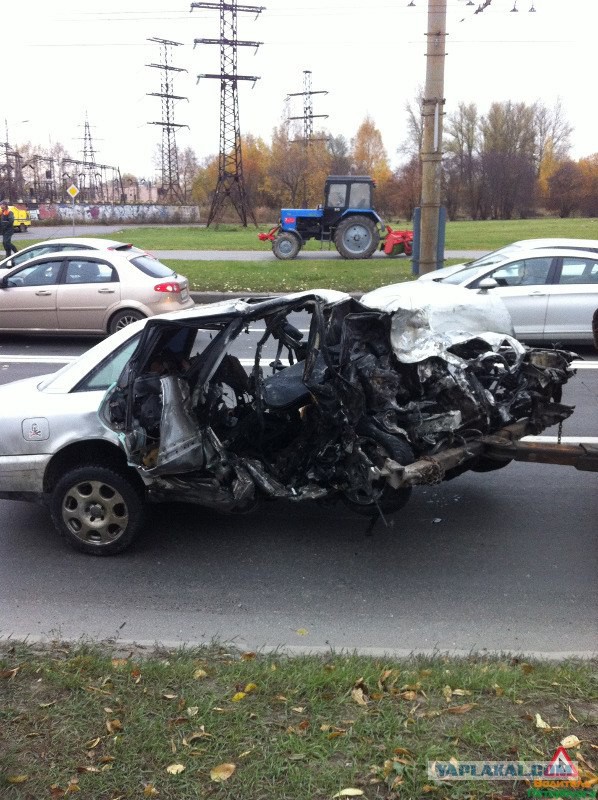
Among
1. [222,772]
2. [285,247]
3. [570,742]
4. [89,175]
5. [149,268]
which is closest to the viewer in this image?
[222,772]

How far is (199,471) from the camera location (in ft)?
16.7

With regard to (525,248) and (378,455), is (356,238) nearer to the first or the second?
(525,248)

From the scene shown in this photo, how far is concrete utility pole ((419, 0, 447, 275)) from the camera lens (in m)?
14.0

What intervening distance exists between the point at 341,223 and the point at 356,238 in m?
0.77

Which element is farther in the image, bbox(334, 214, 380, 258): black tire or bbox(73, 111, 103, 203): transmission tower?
bbox(73, 111, 103, 203): transmission tower

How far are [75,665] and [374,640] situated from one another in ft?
5.06

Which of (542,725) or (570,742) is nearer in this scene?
(570,742)

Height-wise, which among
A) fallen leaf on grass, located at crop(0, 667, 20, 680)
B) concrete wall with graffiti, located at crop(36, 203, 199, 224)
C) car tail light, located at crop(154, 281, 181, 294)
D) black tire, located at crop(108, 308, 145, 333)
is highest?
concrete wall with graffiti, located at crop(36, 203, 199, 224)

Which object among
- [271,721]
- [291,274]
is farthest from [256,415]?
[291,274]

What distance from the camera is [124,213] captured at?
6675 centimetres

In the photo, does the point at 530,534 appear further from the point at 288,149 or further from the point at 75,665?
the point at 288,149

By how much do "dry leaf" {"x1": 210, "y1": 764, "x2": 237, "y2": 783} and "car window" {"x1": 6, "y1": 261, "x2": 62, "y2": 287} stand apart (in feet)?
35.8

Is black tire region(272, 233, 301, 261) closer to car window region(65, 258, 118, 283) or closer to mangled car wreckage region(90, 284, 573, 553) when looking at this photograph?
car window region(65, 258, 118, 283)

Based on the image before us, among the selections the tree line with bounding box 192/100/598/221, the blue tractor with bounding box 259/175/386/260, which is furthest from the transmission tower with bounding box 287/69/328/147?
the blue tractor with bounding box 259/175/386/260
